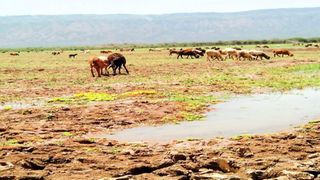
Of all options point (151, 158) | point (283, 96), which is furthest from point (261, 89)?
point (151, 158)

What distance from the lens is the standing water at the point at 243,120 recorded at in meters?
12.7

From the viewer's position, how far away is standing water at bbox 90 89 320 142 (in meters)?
12.7

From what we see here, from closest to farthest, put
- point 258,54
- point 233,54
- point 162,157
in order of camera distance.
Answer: point 162,157 → point 258,54 → point 233,54

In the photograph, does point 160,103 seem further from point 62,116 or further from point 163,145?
point 163,145

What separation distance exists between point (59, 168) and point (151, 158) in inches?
64.0

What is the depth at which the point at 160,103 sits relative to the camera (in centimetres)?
Answer: 1750

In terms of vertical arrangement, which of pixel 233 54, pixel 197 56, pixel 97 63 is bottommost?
pixel 197 56

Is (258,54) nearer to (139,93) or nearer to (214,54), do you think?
(214,54)

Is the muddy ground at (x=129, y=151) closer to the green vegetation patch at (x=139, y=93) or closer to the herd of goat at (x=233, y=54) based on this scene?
the green vegetation patch at (x=139, y=93)

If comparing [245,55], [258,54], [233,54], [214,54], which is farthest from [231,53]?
[258,54]

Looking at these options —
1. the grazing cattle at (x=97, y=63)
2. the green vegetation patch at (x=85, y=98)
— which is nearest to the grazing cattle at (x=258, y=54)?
the grazing cattle at (x=97, y=63)

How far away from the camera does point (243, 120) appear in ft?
47.6

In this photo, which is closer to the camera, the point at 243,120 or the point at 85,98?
the point at 243,120

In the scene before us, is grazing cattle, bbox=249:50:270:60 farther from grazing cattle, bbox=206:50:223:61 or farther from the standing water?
the standing water
